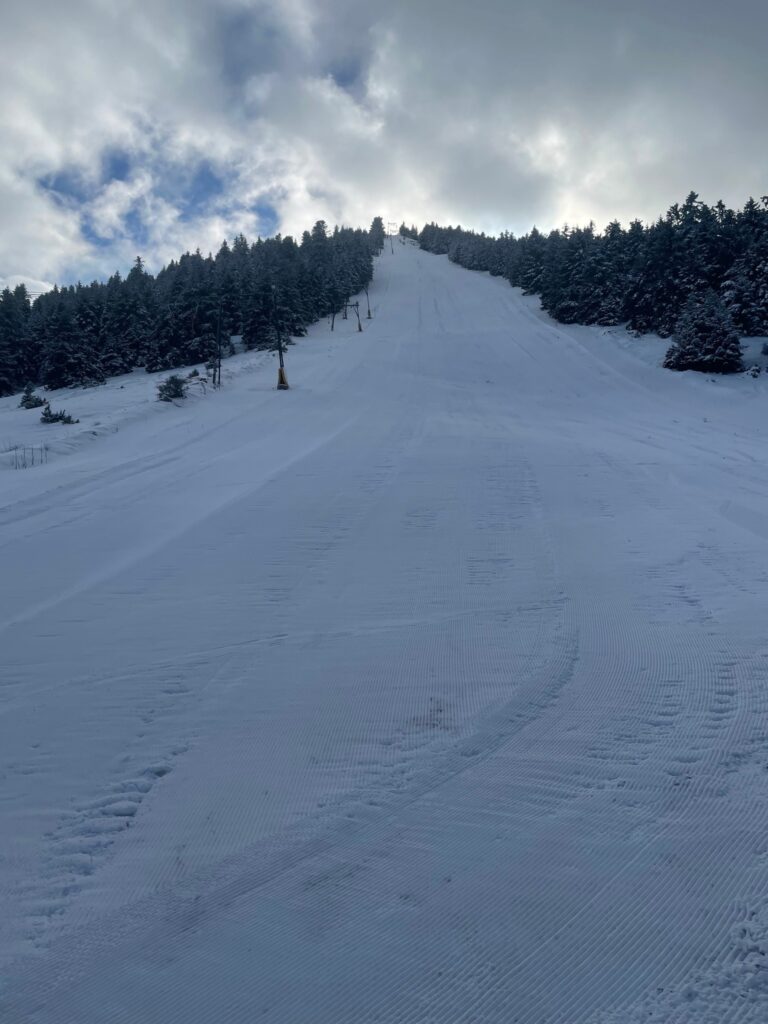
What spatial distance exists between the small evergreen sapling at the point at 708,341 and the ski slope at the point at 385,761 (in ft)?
77.3

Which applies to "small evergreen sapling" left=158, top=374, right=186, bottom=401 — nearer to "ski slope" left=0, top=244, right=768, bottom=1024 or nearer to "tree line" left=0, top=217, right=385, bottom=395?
"ski slope" left=0, top=244, right=768, bottom=1024

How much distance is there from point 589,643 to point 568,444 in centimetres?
1113

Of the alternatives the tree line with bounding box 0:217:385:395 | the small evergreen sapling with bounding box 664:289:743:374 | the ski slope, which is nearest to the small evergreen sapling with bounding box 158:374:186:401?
the ski slope

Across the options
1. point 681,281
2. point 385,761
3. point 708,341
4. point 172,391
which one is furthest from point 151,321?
point 385,761

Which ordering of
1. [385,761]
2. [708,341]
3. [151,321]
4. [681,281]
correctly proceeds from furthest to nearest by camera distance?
[151,321] → [681,281] → [708,341] → [385,761]

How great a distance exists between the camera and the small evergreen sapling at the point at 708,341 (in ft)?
95.8

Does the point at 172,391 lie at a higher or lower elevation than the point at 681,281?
lower

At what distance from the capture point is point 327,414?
20531 mm

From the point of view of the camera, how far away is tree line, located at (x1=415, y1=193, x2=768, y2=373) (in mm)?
30234

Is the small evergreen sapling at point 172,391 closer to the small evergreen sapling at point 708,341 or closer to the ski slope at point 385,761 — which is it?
the ski slope at point 385,761

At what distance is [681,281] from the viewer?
Answer: 37.4 meters

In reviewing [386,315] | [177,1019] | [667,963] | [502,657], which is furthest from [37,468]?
[386,315]

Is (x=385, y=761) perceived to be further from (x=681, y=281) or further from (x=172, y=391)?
(x=681, y=281)

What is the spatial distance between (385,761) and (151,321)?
59883mm
